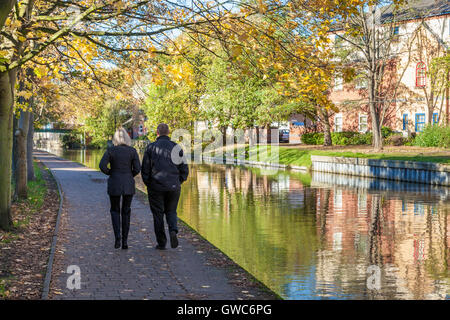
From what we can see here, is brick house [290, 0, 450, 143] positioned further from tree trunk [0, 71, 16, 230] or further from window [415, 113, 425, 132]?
tree trunk [0, 71, 16, 230]

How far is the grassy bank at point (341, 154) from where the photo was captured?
107 ft

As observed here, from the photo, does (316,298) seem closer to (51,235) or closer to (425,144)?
(51,235)

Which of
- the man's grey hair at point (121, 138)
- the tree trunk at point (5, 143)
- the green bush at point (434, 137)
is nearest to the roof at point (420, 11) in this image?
the green bush at point (434, 137)

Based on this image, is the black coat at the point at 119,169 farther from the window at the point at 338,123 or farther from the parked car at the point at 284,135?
the parked car at the point at 284,135

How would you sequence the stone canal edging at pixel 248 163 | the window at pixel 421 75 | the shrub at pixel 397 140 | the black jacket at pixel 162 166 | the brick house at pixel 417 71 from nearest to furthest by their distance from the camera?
the black jacket at pixel 162 166 < the stone canal edging at pixel 248 163 < the shrub at pixel 397 140 < the brick house at pixel 417 71 < the window at pixel 421 75

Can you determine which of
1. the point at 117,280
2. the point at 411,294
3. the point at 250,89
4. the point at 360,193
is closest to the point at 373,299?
the point at 411,294

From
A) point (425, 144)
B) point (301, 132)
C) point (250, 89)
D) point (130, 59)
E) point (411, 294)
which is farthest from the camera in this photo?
point (301, 132)

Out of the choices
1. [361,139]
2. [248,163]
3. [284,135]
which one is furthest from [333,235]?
[284,135]

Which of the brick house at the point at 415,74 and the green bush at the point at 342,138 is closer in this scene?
the brick house at the point at 415,74

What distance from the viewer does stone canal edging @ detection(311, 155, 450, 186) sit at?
2761 centimetres

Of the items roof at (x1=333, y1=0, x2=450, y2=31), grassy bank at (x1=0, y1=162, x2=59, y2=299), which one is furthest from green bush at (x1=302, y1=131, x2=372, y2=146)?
grassy bank at (x1=0, y1=162, x2=59, y2=299)

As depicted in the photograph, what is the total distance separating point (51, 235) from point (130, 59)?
4.33m

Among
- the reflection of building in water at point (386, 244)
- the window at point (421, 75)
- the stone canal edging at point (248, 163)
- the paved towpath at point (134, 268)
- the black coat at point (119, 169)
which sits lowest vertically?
the reflection of building in water at point (386, 244)
